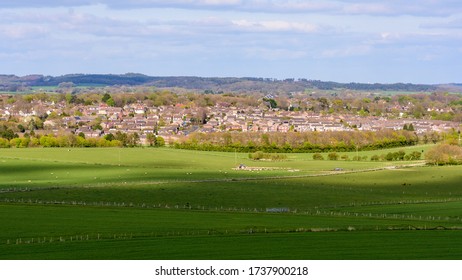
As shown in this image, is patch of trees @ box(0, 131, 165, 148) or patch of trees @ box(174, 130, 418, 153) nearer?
patch of trees @ box(174, 130, 418, 153)

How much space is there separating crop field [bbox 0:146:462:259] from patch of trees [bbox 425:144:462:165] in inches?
110

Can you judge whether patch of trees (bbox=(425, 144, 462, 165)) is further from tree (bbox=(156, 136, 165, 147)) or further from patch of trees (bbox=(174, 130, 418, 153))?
tree (bbox=(156, 136, 165, 147))

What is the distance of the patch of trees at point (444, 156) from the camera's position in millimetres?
95956

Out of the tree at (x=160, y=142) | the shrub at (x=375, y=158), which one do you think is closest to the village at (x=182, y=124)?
the tree at (x=160, y=142)

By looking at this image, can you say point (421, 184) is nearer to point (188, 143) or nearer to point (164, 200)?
point (164, 200)

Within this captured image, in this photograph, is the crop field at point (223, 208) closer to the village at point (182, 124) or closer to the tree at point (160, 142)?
the tree at point (160, 142)

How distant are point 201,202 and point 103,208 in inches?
332

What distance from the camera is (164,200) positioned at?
59.7 m

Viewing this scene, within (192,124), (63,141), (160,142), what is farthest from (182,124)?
(63,141)

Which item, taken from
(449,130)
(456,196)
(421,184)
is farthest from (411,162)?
(449,130)

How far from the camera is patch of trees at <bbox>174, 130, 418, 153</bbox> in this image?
122 metres

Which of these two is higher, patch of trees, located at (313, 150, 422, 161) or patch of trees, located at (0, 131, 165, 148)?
patch of trees, located at (313, 150, 422, 161)

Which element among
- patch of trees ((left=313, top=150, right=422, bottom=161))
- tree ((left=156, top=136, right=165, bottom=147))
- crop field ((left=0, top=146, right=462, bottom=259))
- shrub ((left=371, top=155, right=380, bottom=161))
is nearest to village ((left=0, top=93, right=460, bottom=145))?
tree ((left=156, top=136, right=165, bottom=147))

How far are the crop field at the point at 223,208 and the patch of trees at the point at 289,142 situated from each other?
50.5ft
